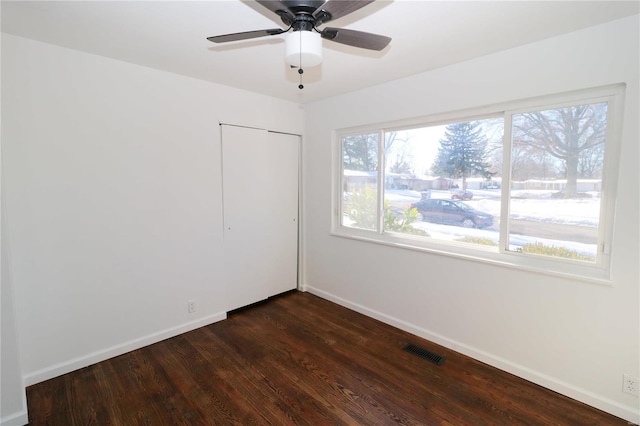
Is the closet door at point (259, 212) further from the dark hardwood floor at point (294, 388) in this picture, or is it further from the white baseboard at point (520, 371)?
the white baseboard at point (520, 371)

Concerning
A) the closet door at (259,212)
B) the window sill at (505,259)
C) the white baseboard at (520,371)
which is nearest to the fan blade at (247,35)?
the closet door at (259,212)

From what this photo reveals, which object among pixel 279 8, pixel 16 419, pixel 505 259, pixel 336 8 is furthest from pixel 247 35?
pixel 16 419

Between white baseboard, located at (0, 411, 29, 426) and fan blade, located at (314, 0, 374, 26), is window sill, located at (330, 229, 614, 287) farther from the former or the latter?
white baseboard, located at (0, 411, 29, 426)

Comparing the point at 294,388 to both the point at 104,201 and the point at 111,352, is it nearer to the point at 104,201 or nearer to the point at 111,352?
the point at 111,352

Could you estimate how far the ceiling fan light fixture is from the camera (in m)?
1.45

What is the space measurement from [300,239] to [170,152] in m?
1.95

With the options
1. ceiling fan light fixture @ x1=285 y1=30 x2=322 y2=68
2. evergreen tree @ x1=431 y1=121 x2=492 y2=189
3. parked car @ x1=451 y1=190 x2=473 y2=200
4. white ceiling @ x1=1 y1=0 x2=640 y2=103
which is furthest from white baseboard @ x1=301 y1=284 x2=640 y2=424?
ceiling fan light fixture @ x1=285 y1=30 x2=322 y2=68

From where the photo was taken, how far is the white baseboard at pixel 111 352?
2.24 meters

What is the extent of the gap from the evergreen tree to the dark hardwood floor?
1.62 meters

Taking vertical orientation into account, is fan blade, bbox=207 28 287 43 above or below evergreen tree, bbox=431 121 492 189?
above

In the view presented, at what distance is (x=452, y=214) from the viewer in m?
2.76

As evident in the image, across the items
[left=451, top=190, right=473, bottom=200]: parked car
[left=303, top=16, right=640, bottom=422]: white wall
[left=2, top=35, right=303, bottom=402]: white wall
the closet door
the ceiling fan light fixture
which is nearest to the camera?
the ceiling fan light fixture

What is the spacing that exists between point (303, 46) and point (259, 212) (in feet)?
7.74

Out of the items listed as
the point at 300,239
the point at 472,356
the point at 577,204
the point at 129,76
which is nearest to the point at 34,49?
the point at 129,76
